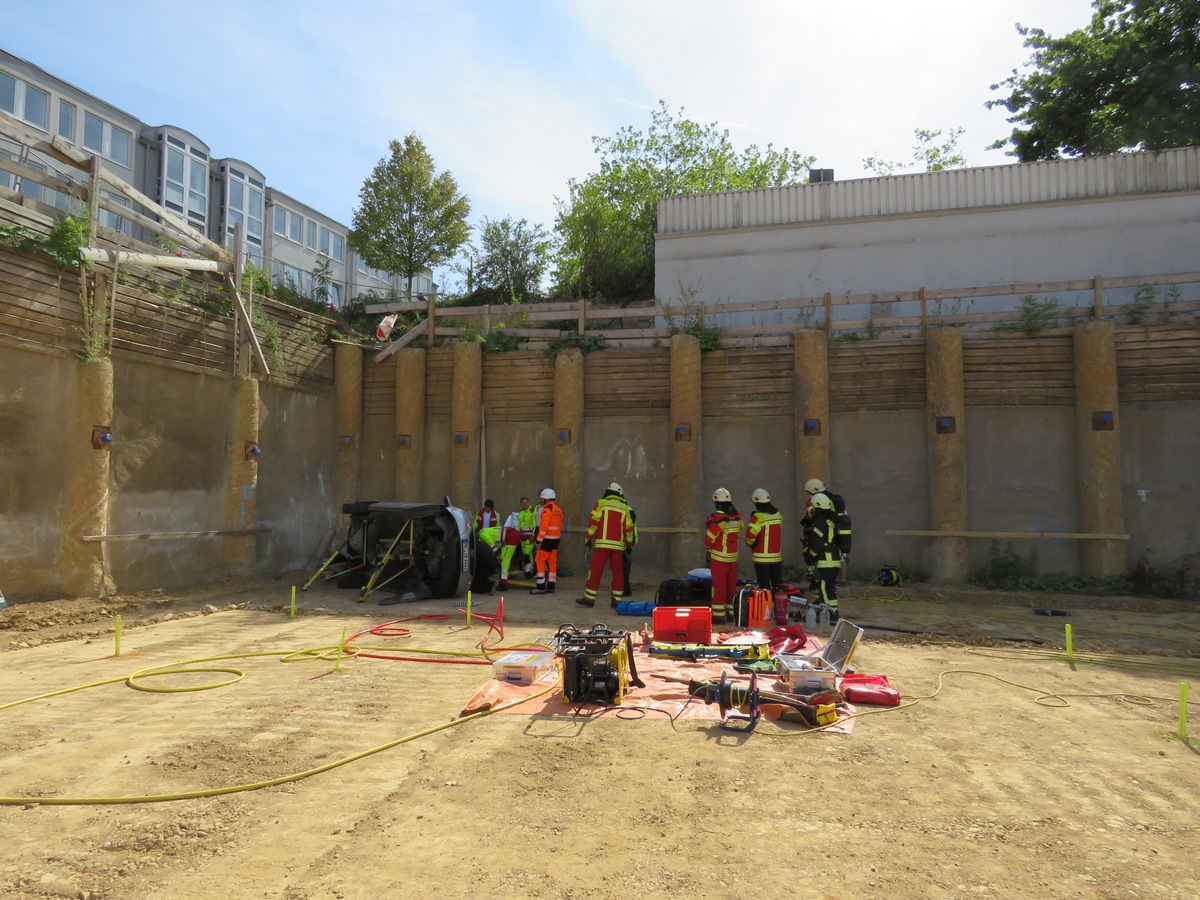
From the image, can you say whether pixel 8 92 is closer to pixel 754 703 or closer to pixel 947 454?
pixel 947 454

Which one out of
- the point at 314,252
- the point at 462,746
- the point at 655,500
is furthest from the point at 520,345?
the point at 314,252

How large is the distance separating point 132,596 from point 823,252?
50.1 ft

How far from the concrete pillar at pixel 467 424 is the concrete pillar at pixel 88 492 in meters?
6.26

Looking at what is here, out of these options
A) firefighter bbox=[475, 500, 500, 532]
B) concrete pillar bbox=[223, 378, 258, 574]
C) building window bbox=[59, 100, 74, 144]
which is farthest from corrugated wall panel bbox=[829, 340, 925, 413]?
building window bbox=[59, 100, 74, 144]

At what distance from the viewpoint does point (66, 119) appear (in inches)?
966

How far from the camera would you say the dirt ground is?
11.6 ft

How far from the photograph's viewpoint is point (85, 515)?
34.2 ft

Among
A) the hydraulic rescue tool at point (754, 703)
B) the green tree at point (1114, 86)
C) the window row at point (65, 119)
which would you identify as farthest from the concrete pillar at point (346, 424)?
the green tree at point (1114, 86)

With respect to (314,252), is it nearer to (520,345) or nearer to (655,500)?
(520,345)

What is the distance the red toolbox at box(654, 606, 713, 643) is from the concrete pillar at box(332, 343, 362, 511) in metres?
9.51

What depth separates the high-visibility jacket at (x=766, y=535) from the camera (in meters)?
10.6

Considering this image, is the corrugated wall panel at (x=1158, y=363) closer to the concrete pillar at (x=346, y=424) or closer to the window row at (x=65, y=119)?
the concrete pillar at (x=346, y=424)

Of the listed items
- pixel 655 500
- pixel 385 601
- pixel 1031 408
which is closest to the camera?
pixel 385 601

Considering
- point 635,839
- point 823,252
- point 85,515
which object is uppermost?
point 823,252
